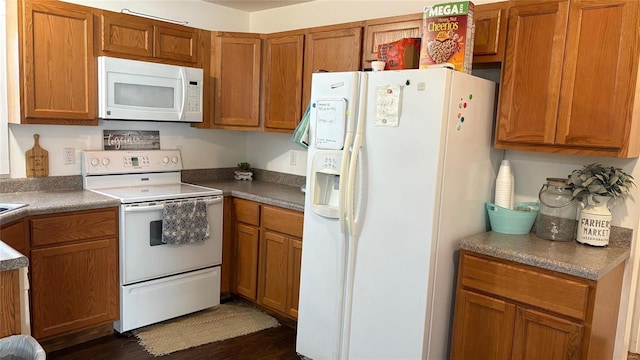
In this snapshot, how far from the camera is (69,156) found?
331cm

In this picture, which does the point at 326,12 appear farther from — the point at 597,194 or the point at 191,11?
the point at 597,194

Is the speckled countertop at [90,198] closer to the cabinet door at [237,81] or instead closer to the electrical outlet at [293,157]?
the electrical outlet at [293,157]

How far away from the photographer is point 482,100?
2.51 metres

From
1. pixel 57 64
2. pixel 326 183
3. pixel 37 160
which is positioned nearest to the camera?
pixel 326 183

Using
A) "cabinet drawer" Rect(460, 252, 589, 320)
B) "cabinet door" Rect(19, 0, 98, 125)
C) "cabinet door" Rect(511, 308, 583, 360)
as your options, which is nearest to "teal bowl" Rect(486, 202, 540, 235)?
"cabinet drawer" Rect(460, 252, 589, 320)

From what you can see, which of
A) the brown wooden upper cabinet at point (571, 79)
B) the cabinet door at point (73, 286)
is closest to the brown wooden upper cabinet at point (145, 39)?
the cabinet door at point (73, 286)

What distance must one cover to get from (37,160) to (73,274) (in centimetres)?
83

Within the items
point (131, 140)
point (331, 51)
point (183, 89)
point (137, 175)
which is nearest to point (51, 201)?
point (137, 175)

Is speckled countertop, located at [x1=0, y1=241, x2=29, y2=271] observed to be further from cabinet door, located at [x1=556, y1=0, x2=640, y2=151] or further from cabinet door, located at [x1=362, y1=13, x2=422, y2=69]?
cabinet door, located at [x1=556, y1=0, x2=640, y2=151]

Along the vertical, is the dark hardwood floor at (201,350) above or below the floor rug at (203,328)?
below

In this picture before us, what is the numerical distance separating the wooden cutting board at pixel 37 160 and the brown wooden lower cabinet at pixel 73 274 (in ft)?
1.91

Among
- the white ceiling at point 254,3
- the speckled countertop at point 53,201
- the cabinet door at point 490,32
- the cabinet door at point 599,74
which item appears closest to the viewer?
the cabinet door at point 599,74

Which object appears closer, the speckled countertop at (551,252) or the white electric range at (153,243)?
the speckled countertop at (551,252)

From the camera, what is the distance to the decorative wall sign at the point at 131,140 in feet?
11.4
